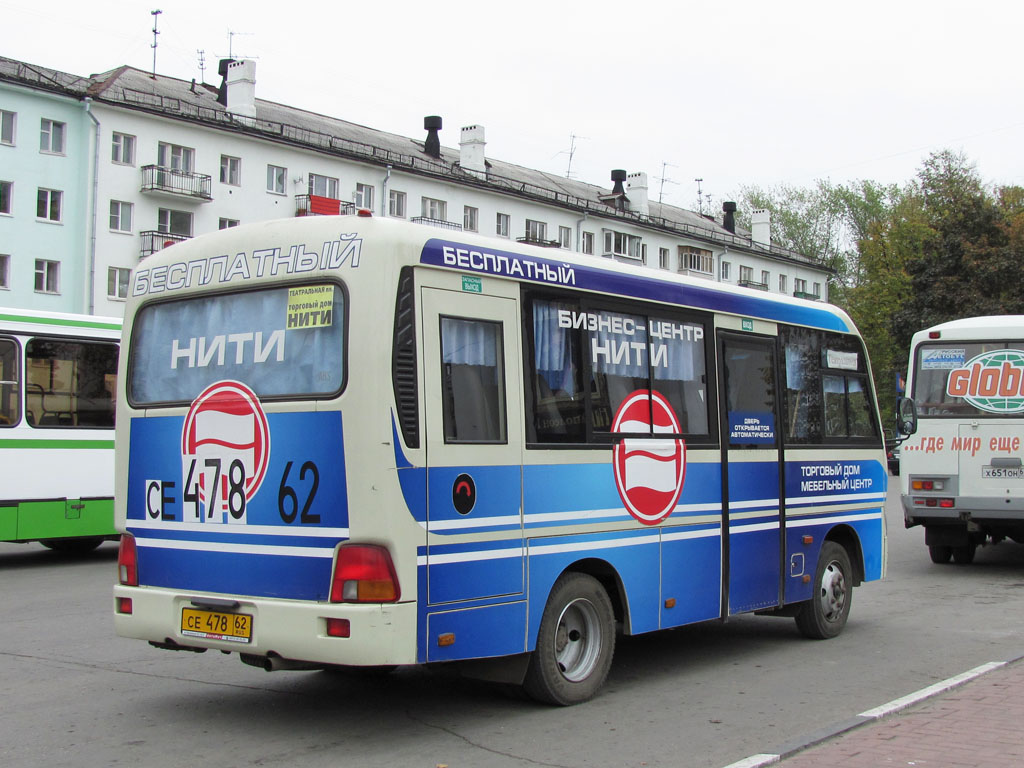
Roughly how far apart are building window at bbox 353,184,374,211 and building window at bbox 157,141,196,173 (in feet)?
27.6

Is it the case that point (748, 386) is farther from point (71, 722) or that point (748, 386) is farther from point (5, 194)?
point (5, 194)

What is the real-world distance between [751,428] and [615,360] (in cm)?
187

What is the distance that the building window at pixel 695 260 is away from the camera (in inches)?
2854

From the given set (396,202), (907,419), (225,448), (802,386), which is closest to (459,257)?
(225,448)

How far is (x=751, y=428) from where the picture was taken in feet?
30.2

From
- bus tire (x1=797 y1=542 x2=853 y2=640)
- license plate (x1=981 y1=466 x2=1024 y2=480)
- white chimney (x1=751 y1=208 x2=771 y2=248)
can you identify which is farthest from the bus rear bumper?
white chimney (x1=751 y1=208 x2=771 y2=248)

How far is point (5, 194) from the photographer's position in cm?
4225

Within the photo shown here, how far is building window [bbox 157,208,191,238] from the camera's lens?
151 feet

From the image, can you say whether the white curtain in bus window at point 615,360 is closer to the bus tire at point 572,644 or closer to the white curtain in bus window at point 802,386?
the bus tire at point 572,644

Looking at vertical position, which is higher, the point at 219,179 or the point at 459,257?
the point at 219,179

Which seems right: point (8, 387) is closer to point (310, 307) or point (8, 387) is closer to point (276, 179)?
point (310, 307)

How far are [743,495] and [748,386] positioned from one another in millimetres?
891

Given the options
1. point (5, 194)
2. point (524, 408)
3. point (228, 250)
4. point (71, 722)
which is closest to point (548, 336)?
point (524, 408)

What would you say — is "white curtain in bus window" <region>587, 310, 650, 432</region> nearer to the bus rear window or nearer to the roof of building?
the bus rear window
